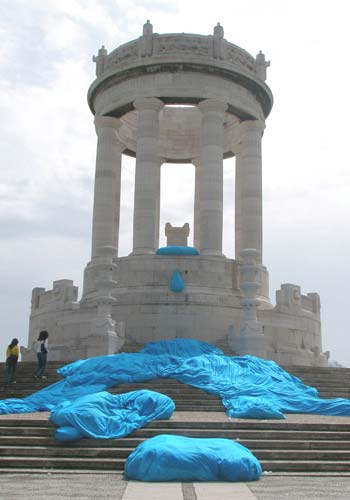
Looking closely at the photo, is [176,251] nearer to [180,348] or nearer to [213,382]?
[180,348]

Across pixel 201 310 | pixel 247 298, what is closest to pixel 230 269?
pixel 201 310

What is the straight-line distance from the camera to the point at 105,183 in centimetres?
4050

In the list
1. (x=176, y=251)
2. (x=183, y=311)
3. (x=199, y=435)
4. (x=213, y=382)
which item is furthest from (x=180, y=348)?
(x=199, y=435)

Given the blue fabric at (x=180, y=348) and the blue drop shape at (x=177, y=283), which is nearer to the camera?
the blue fabric at (x=180, y=348)

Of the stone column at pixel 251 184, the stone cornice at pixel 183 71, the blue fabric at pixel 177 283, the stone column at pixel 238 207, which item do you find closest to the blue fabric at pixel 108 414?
the blue fabric at pixel 177 283

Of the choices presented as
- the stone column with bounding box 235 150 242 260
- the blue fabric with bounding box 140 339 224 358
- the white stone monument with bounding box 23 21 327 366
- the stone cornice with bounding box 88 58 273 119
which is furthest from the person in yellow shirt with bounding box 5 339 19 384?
the stone cornice with bounding box 88 58 273 119

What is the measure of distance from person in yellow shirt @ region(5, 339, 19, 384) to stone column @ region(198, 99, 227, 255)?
51.2ft

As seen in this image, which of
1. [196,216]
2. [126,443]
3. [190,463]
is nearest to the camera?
[190,463]

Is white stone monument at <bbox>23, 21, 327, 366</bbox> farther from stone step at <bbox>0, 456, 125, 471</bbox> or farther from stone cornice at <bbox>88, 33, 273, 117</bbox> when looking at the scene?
stone step at <bbox>0, 456, 125, 471</bbox>

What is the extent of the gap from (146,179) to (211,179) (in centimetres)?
390

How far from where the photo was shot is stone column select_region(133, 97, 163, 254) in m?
37.5

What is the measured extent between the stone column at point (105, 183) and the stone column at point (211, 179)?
6.02 metres

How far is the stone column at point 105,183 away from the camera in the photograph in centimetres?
4000

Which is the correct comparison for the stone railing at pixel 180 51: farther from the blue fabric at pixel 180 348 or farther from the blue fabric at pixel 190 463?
the blue fabric at pixel 190 463
